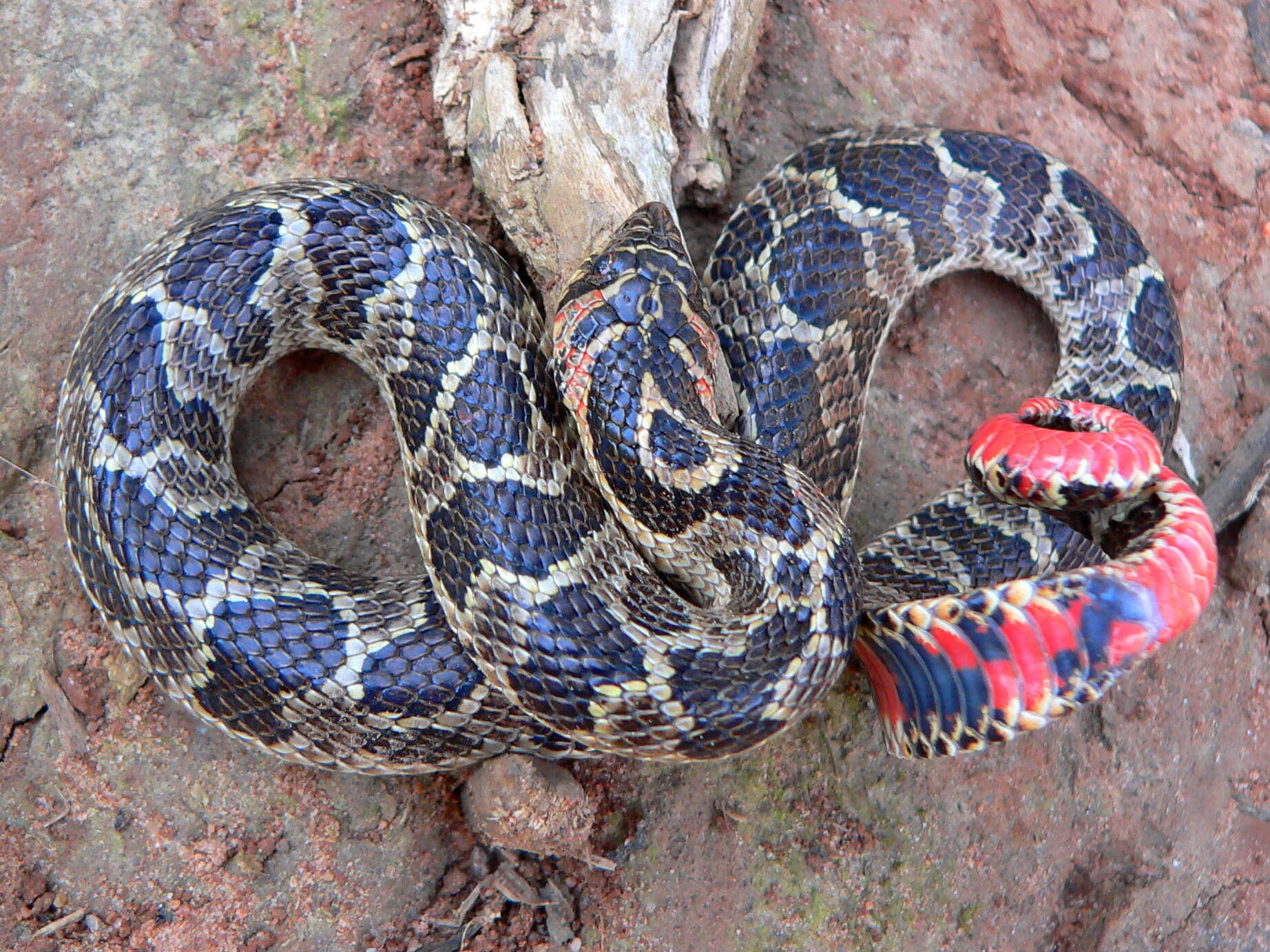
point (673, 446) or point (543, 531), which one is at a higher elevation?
point (673, 446)

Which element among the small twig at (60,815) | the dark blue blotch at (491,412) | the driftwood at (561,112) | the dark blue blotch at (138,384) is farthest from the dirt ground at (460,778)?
the dark blue blotch at (491,412)

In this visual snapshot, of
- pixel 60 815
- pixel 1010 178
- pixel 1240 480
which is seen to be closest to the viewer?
pixel 60 815

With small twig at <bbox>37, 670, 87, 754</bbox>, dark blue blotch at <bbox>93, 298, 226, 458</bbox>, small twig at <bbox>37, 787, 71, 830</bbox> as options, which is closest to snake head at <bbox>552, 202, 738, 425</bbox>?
dark blue blotch at <bbox>93, 298, 226, 458</bbox>

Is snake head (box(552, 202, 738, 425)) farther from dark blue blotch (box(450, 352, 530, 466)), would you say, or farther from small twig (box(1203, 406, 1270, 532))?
small twig (box(1203, 406, 1270, 532))

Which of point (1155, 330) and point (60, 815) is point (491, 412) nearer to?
point (60, 815)

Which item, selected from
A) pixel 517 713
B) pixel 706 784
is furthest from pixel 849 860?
pixel 517 713

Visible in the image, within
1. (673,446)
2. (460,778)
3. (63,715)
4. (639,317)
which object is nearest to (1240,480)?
(673,446)

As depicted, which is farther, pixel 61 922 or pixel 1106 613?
pixel 61 922
